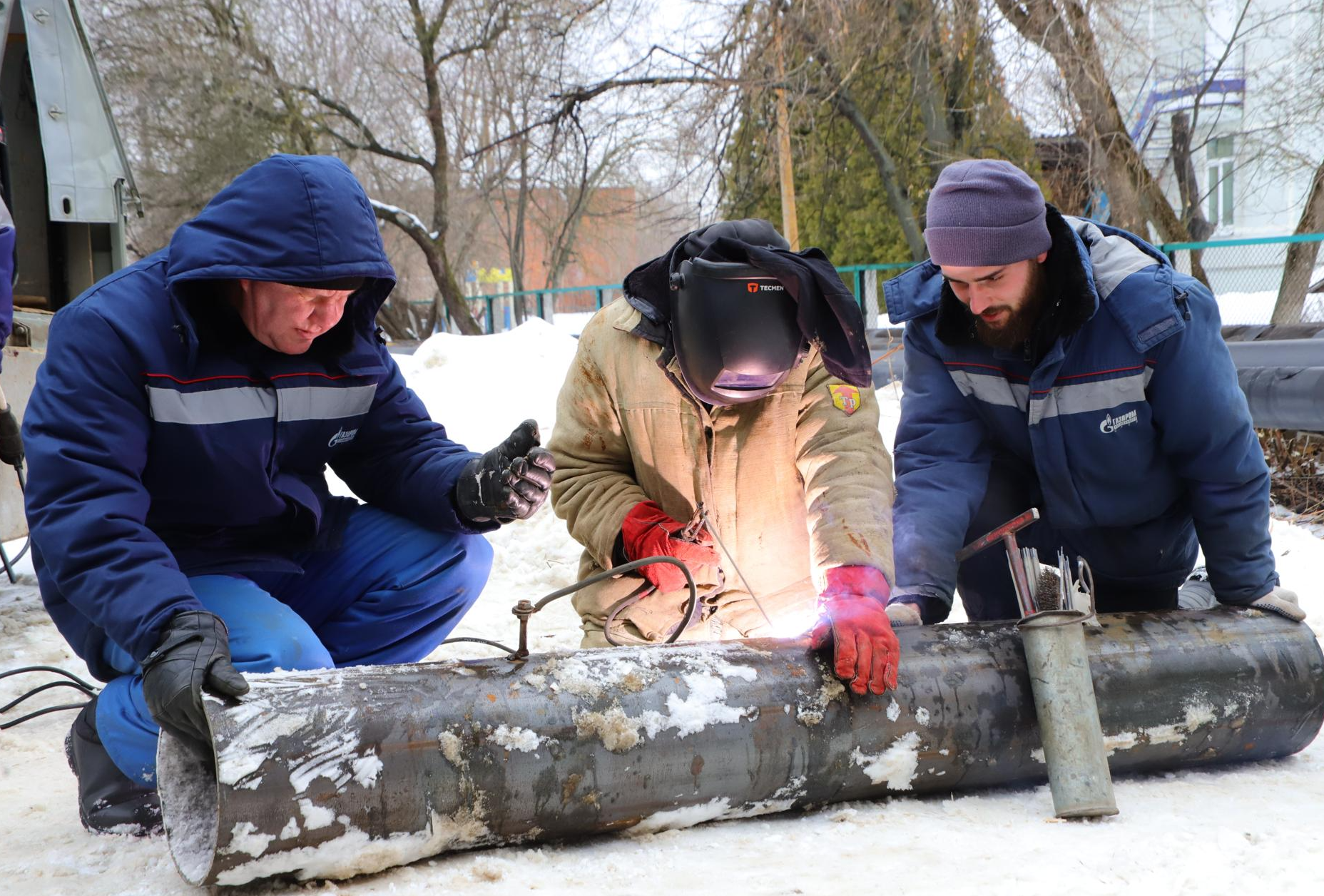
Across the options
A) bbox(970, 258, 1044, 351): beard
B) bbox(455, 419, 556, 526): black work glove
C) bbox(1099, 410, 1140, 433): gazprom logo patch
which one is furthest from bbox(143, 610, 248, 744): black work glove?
bbox(1099, 410, 1140, 433): gazprom logo patch

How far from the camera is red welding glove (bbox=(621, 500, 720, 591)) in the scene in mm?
2830

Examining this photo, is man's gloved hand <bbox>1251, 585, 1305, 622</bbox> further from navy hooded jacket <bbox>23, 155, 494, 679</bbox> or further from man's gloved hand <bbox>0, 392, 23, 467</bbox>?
man's gloved hand <bbox>0, 392, 23, 467</bbox>

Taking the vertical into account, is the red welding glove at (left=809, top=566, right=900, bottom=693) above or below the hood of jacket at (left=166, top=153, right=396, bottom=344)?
below

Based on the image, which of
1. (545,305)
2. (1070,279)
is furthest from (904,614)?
(545,305)

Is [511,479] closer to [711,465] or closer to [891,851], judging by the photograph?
[711,465]

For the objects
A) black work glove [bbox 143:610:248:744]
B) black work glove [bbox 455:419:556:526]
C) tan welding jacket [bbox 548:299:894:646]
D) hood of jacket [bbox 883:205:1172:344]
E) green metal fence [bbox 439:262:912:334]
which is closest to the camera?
black work glove [bbox 143:610:248:744]

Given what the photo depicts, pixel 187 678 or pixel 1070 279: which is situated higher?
pixel 1070 279

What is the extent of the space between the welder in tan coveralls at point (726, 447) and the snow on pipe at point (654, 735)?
0.27 m

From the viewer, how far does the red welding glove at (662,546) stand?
283 cm

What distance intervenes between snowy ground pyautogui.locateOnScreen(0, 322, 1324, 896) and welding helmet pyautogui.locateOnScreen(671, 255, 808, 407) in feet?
3.28

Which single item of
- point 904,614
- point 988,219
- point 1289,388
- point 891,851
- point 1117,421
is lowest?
point 891,851

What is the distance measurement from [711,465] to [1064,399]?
0.89 metres

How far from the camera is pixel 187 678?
179 cm

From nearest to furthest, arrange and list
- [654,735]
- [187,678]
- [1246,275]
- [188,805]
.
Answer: [187,678] → [188,805] → [654,735] → [1246,275]
